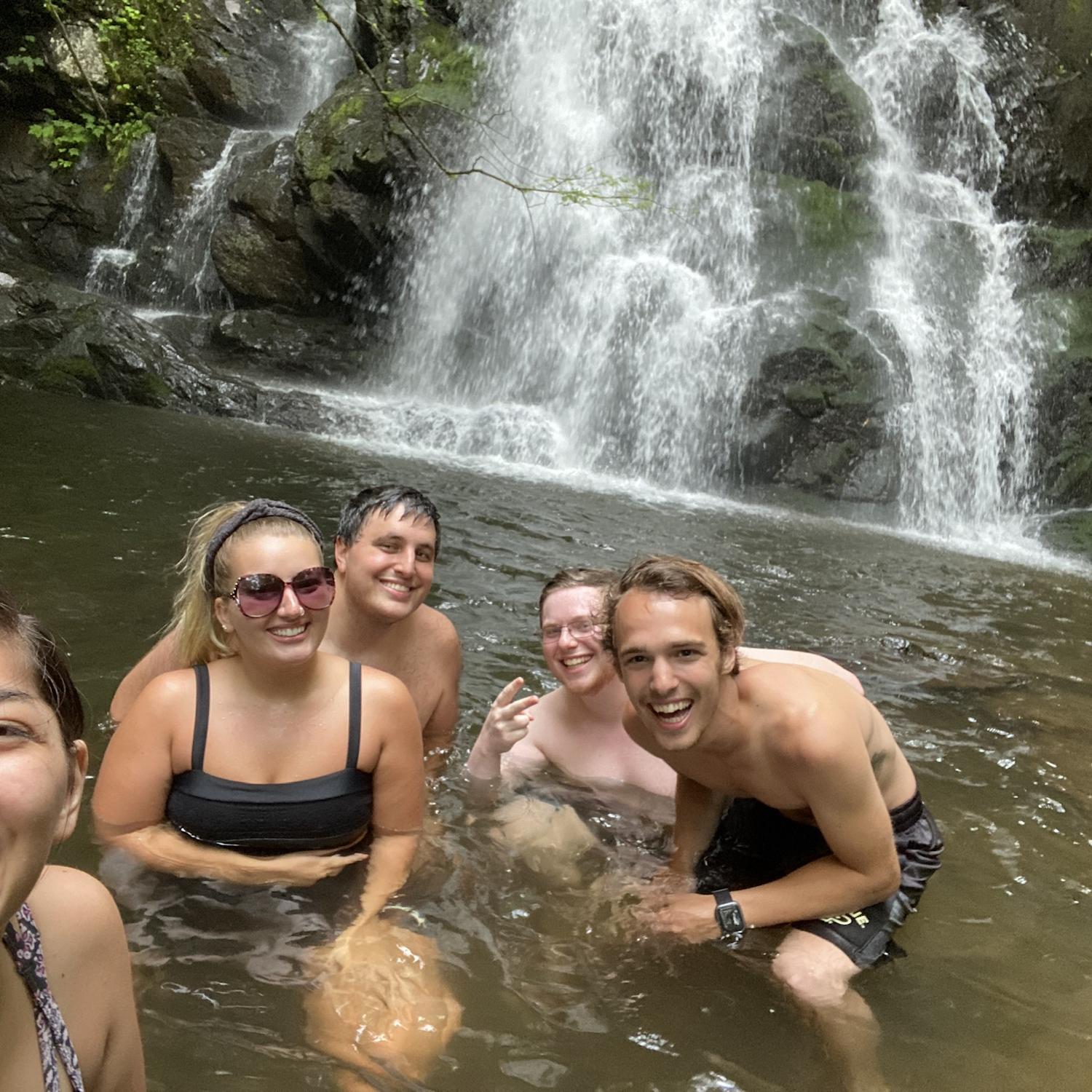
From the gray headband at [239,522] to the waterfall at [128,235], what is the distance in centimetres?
1660

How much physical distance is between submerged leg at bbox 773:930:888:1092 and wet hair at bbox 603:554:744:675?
2.82 feet

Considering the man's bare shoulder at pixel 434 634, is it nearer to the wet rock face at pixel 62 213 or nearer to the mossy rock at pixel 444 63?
the mossy rock at pixel 444 63

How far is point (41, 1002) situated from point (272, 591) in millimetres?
1536

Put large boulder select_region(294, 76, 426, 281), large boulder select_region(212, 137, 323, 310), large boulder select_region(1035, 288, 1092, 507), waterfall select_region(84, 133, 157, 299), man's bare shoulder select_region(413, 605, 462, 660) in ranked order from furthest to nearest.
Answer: waterfall select_region(84, 133, 157, 299), large boulder select_region(212, 137, 323, 310), large boulder select_region(294, 76, 426, 281), large boulder select_region(1035, 288, 1092, 507), man's bare shoulder select_region(413, 605, 462, 660)

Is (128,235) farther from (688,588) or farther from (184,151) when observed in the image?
(688,588)

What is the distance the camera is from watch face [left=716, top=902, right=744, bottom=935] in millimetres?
3164

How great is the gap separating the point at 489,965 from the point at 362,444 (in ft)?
34.7

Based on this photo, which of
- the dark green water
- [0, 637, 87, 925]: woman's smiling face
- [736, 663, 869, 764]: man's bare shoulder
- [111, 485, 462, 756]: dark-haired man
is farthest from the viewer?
[111, 485, 462, 756]: dark-haired man

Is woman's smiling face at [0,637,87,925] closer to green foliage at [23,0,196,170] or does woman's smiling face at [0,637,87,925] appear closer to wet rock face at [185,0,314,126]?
green foliage at [23,0,196,170]

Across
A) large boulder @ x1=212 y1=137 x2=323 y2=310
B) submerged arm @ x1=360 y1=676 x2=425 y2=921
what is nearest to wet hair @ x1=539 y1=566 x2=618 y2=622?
submerged arm @ x1=360 y1=676 x2=425 y2=921

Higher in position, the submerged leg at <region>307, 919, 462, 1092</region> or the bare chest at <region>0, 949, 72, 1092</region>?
the bare chest at <region>0, 949, 72, 1092</region>

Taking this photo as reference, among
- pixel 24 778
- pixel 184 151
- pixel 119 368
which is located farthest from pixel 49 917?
pixel 184 151

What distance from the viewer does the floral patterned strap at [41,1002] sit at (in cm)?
150

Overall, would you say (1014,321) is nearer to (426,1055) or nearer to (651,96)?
(651,96)
